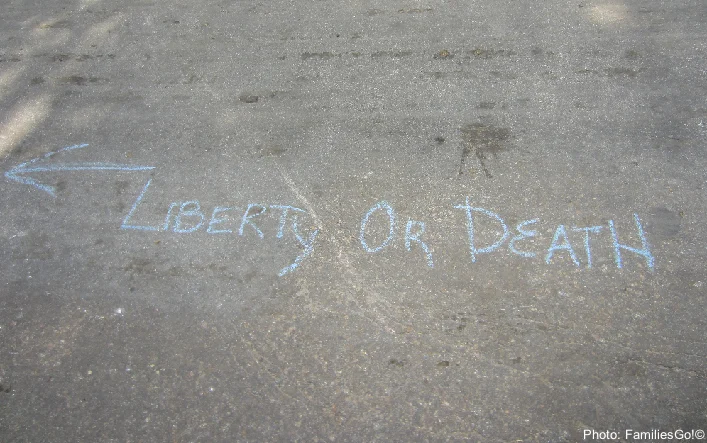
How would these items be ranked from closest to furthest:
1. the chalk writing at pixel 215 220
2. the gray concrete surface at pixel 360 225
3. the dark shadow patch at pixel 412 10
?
1. the gray concrete surface at pixel 360 225
2. the chalk writing at pixel 215 220
3. the dark shadow patch at pixel 412 10

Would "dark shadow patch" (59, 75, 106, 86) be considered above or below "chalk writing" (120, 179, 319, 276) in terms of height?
above

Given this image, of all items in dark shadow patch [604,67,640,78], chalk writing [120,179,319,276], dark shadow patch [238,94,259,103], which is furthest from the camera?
dark shadow patch [238,94,259,103]

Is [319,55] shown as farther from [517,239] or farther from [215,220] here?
[517,239]

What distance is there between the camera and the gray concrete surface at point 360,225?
10.3ft

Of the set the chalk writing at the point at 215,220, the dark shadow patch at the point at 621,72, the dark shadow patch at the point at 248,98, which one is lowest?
the chalk writing at the point at 215,220

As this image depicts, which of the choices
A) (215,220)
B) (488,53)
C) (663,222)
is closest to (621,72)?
(488,53)

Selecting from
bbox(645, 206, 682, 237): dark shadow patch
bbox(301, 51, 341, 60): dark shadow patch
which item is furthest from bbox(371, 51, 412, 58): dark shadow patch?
bbox(645, 206, 682, 237): dark shadow patch

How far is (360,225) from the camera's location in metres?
3.97

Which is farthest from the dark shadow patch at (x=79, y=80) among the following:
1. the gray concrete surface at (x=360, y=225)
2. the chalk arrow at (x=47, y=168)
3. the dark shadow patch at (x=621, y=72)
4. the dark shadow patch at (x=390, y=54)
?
the dark shadow patch at (x=621, y=72)

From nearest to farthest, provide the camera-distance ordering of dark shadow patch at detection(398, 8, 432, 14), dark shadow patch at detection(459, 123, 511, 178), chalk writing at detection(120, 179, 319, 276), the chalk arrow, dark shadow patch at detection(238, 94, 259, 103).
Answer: chalk writing at detection(120, 179, 319, 276) → dark shadow patch at detection(459, 123, 511, 178) → the chalk arrow → dark shadow patch at detection(238, 94, 259, 103) → dark shadow patch at detection(398, 8, 432, 14)

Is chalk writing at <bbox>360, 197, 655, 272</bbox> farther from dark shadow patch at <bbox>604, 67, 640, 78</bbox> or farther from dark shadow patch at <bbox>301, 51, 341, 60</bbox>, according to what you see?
dark shadow patch at <bbox>301, 51, 341, 60</bbox>

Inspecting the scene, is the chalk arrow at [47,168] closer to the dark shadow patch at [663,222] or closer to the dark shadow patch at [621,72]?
the dark shadow patch at [663,222]

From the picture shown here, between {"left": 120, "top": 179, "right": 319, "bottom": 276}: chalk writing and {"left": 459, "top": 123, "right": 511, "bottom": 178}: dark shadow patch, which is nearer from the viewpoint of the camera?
{"left": 120, "top": 179, "right": 319, "bottom": 276}: chalk writing

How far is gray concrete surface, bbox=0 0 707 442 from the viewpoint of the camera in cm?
314
